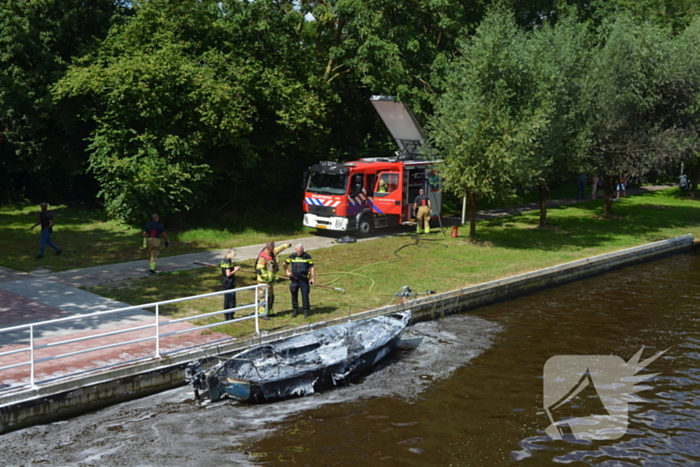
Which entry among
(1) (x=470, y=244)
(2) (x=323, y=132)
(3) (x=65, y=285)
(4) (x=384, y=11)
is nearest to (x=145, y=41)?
(2) (x=323, y=132)

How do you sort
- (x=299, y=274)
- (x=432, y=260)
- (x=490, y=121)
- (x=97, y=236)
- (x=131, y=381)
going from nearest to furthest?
A: (x=131, y=381) → (x=299, y=274) → (x=432, y=260) → (x=490, y=121) → (x=97, y=236)

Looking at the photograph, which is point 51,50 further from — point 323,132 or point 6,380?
point 6,380

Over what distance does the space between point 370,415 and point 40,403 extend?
17.3 feet

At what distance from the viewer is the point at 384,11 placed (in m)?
28.0

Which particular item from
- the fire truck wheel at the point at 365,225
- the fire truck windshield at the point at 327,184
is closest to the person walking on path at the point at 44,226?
the fire truck windshield at the point at 327,184

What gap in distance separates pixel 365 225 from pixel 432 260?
14.5ft

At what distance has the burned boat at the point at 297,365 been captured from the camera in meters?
11.6

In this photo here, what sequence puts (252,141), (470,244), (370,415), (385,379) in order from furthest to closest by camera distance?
(252,141) → (470,244) → (385,379) → (370,415)

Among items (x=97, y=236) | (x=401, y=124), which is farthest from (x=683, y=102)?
(x=97, y=236)

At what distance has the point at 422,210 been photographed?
26.1 metres

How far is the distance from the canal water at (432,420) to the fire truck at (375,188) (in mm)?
9483

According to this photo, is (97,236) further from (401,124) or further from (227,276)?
(401,124)

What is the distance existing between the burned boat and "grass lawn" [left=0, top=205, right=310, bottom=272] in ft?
29.7

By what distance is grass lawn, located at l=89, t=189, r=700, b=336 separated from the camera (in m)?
16.5
